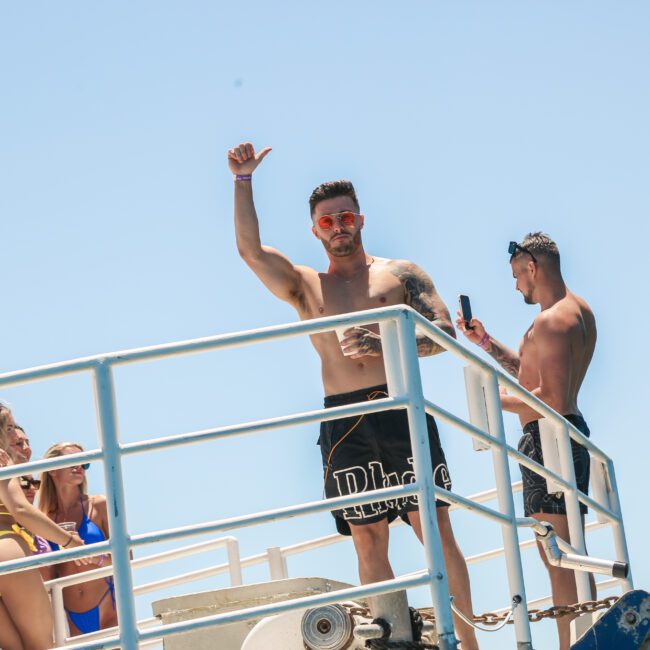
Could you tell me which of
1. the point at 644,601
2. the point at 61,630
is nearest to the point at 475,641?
the point at 644,601

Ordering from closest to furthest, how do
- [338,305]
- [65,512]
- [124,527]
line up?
[124,527], [338,305], [65,512]

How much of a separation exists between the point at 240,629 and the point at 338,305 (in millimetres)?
1700

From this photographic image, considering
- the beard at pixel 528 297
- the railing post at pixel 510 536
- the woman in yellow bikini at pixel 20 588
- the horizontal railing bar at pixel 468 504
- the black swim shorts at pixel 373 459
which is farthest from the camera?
the beard at pixel 528 297

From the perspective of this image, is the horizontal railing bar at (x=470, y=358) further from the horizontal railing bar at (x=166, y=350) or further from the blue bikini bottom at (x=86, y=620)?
the blue bikini bottom at (x=86, y=620)

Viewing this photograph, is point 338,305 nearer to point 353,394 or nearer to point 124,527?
point 353,394

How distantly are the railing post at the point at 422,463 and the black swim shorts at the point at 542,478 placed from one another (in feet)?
7.13

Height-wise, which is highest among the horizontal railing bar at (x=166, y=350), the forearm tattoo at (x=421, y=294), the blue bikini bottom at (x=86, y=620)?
the forearm tattoo at (x=421, y=294)

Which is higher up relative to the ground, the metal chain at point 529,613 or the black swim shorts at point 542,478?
the black swim shorts at point 542,478

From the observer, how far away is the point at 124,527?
3.99 metres

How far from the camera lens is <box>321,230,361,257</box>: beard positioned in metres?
6.24

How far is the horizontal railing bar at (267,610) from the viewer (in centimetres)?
396

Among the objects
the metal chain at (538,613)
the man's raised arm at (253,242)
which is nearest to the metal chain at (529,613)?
the metal chain at (538,613)

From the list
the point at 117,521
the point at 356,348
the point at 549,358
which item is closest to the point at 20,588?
the point at 356,348

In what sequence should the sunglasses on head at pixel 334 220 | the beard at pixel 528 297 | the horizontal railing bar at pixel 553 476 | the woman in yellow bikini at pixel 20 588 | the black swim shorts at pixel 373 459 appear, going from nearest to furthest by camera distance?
the horizontal railing bar at pixel 553 476 < the black swim shorts at pixel 373 459 < the woman in yellow bikini at pixel 20 588 < the sunglasses on head at pixel 334 220 < the beard at pixel 528 297
